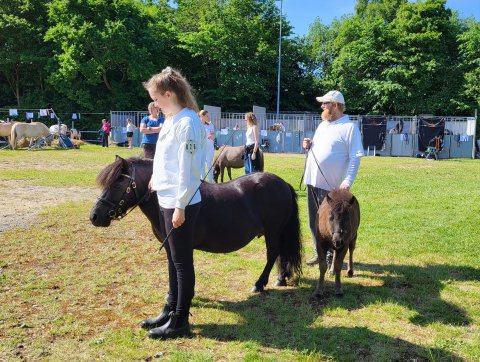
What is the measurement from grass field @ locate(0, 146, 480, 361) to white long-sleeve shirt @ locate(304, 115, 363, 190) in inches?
48.3

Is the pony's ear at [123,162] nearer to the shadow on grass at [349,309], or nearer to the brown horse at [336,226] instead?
the shadow on grass at [349,309]

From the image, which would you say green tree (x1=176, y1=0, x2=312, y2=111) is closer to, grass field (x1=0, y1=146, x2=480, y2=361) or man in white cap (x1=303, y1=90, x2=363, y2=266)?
grass field (x1=0, y1=146, x2=480, y2=361)

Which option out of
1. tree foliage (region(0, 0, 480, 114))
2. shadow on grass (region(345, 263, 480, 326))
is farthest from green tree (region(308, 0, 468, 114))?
shadow on grass (region(345, 263, 480, 326))

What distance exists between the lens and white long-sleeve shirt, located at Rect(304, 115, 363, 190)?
487cm

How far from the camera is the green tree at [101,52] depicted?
106ft

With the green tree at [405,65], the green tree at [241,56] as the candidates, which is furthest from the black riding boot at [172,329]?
the green tree at [241,56]

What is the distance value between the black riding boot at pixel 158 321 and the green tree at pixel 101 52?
104 feet

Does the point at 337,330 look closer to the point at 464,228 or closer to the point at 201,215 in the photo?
the point at 201,215

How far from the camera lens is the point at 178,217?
3.21 metres

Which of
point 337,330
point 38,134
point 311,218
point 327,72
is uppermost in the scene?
point 327,72

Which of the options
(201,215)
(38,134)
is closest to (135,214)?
(201,215)

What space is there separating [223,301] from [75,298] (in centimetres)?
155

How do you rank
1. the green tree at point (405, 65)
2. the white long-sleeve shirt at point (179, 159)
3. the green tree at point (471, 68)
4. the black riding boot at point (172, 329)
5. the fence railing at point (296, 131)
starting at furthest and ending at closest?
the green tree at point (405, 65), the green tree at point (471, 68), the fence railing at point (296, 131), the black riding boot at point (172, 329), the white long-sleeve shirt at point (179, 159)

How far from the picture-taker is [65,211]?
8508 mm
